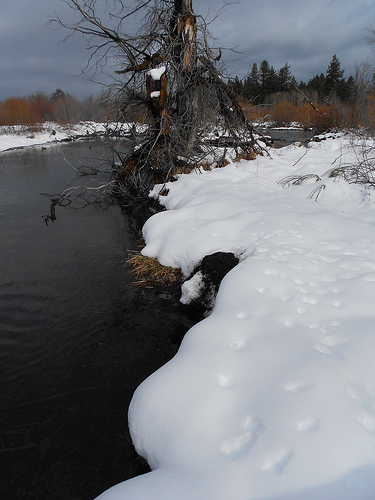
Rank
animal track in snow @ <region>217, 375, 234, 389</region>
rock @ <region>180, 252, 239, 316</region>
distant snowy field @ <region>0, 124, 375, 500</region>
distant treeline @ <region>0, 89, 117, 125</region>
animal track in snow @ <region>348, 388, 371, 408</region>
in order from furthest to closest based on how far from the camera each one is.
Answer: distant treeline @ <region>0, 89, 117, 125</region>, rock @ <region>180, 252, 239, 316</region>, animal track in snow @ <region>217, 375, 234, 389</region>, animal track in snow @ <region>348, 388, 371, 408</region>, distant snowy field @ <region>0, 124, 375, 500</region>

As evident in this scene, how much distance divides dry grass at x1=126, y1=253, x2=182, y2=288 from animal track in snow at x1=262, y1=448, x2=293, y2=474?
2.79 metres

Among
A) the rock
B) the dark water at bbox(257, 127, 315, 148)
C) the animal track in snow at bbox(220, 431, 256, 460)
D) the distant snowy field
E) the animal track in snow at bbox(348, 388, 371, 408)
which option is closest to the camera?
the distant snowy field

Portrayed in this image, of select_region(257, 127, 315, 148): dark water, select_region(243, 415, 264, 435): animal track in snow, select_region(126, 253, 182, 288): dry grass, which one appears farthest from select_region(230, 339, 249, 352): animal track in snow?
select_region(257, 127, 315, 148): dark water

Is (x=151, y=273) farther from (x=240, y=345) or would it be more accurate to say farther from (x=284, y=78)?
(x=284, y=78)

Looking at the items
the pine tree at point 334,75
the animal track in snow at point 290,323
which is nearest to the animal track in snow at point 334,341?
the animal track in snow at point 290,323

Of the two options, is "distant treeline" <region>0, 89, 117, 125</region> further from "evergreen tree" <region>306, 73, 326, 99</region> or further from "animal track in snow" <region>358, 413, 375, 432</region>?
"evergreen tree" <region>306, 73, 326, 99</region>

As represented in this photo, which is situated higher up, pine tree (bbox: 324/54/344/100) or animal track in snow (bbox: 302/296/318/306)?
pine tree (bbox: 324/54/344/100)

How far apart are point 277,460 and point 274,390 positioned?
0.35 meters

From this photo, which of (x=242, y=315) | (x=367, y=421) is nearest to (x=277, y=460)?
(x=367, y=421)

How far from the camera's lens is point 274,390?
4.99ft

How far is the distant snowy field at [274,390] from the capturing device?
1168 mm

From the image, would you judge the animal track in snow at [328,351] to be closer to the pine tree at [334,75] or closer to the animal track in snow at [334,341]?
the animal track in snow at [334,341]

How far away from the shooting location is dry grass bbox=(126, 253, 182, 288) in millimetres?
3979

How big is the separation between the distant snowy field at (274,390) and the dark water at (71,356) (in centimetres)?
79
